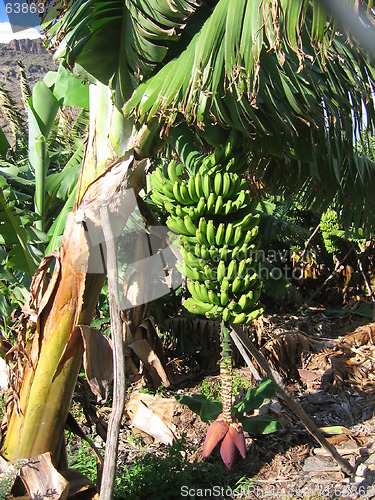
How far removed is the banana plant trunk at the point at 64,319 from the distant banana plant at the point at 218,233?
0.96 feet

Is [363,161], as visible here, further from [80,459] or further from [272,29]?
[80,459]

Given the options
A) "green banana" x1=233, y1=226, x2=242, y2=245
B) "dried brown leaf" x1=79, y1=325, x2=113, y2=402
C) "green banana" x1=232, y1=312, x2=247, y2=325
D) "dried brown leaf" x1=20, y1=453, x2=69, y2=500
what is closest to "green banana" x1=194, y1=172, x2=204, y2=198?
"green banana" x1=233, y1=226, x2=242, y2=245

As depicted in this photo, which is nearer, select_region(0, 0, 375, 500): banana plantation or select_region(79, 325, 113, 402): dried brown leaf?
select_region(0, 0, 375, 500): banana plantation

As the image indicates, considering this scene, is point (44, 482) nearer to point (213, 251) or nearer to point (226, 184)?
point (213, 251)

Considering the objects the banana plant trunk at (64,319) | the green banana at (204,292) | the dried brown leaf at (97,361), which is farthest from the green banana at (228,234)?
the dried brown leaf at (97,361)

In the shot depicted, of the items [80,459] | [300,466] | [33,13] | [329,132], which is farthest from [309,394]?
[33,13]

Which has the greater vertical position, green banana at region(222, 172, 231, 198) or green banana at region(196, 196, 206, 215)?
green banana at region(222, 172, 231, 198)

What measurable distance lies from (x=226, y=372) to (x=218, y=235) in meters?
0.79

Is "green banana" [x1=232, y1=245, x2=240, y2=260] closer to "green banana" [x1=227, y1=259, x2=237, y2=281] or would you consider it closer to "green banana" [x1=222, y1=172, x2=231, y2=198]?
"green banana" [x1=227, y1=259, x2=237, y2=281]

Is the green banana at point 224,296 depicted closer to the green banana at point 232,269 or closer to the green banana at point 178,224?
the green banana at point 232,269

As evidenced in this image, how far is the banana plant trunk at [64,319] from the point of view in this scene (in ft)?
6.48

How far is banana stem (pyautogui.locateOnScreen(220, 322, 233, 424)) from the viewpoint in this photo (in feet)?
7.31

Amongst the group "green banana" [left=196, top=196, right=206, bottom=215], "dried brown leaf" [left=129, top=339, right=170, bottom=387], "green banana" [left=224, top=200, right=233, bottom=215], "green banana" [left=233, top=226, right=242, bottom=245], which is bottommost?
"dried brown leaf" [left=129, top=339, right=170, bottom=387]

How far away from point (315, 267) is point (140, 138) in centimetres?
610
